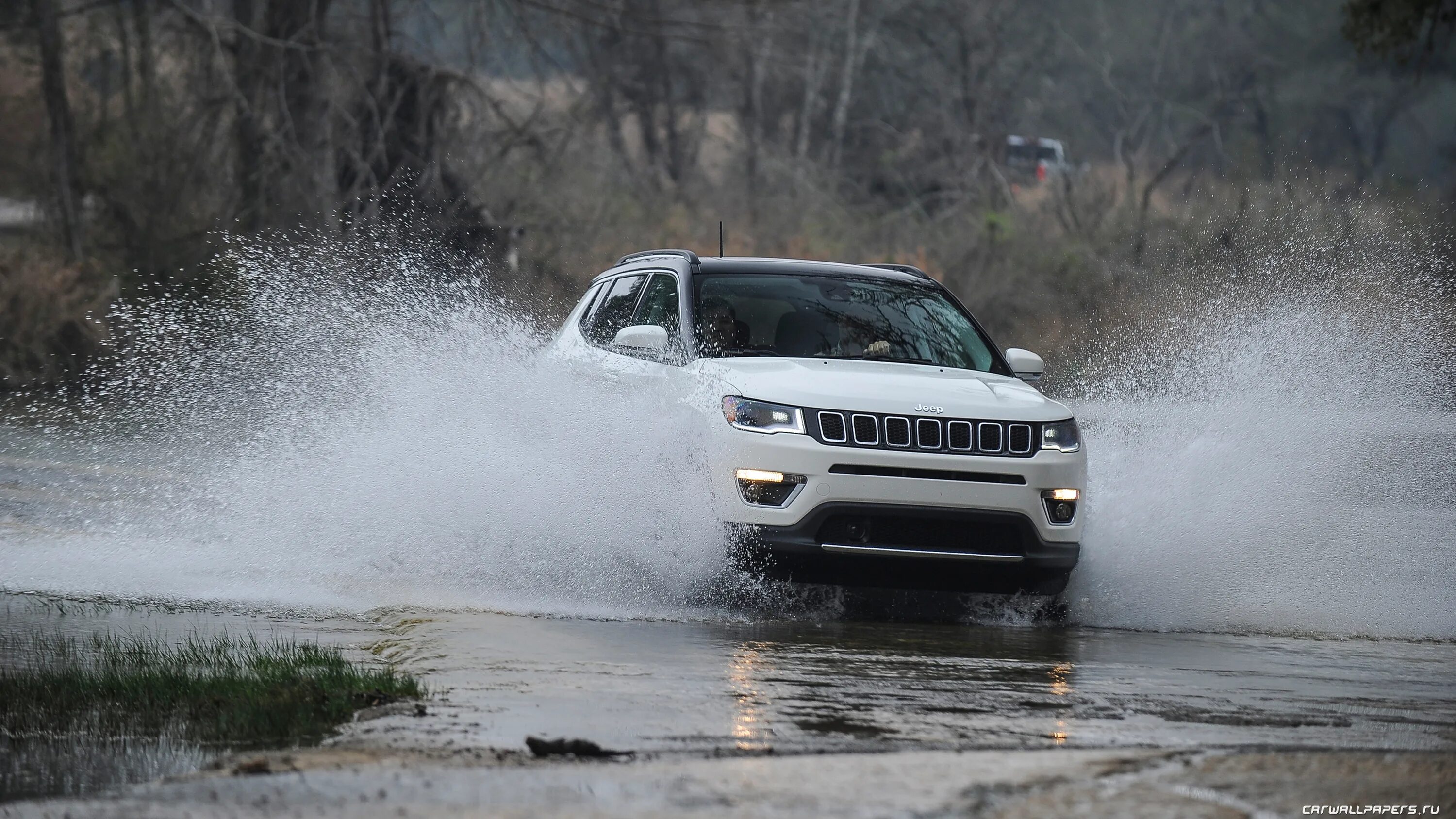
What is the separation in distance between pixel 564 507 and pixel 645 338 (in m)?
0.86

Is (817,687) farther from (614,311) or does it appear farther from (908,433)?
(614,311)

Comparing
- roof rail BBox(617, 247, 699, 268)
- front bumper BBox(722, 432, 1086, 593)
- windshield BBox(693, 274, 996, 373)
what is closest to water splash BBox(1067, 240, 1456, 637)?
front bumper BBox(722, 432, 1086, 593)

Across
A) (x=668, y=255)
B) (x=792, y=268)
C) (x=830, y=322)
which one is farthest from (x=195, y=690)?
(x=668, y=255)

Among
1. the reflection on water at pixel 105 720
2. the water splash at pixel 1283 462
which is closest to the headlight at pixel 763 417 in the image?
the reflection on water at pixel 105 720

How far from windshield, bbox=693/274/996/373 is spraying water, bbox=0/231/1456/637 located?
61cm

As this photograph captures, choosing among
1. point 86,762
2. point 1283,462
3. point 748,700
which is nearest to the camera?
point 86,762

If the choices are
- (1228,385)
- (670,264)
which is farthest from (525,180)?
(670,264)

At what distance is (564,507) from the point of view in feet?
28.4

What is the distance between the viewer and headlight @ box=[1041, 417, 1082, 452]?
26.9 feet

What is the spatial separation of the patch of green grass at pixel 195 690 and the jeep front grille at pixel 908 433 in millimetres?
2300

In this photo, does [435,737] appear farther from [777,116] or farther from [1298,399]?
[777,116]

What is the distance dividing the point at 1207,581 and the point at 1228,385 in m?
5.06

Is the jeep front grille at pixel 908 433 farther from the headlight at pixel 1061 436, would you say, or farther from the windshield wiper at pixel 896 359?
the windshield wiper at pixel 896 359

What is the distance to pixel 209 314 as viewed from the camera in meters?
21.8
